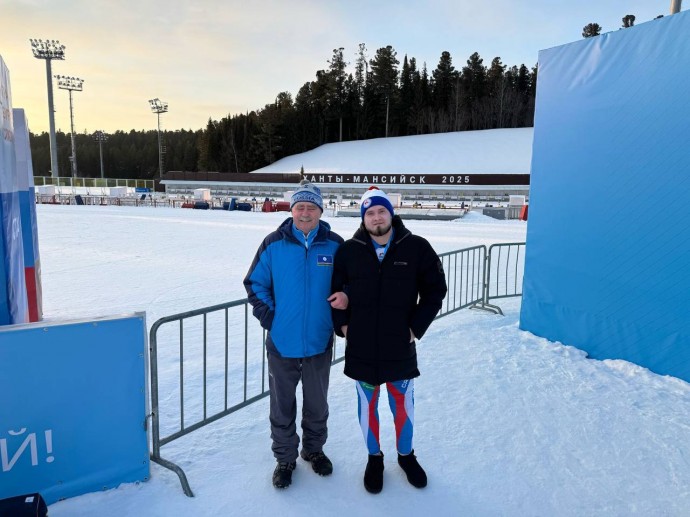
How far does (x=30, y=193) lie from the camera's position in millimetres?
5391

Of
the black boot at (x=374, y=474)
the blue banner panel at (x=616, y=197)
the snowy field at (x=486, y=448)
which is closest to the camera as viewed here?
the snowy field at (x=486, y=448)

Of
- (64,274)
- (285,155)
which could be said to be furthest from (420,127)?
(64,274)

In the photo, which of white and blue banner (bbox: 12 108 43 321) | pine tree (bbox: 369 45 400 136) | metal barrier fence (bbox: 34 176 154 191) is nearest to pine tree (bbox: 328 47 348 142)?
pine tree (bbox: 369 45 400 136)

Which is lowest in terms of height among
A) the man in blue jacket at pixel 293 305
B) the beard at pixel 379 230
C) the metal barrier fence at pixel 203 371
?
the metal barrier fence at pixel 203 371

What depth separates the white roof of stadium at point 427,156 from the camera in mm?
49125

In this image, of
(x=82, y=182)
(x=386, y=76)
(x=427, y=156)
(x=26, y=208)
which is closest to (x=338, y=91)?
(x=386, y=76)

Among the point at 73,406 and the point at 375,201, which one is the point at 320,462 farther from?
the point at 375,201

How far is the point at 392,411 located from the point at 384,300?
0.73 metres

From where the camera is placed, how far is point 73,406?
2.51 m

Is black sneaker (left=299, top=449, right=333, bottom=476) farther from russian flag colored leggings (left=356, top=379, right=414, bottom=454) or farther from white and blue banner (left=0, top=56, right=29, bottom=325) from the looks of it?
A: white and blue banner (left=0, top=56, right=29, bottom=325)

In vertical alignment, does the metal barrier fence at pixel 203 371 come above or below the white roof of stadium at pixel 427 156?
below

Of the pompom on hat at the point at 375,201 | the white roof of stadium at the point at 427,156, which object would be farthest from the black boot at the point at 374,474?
the white roof of stadium at the point at 427,156

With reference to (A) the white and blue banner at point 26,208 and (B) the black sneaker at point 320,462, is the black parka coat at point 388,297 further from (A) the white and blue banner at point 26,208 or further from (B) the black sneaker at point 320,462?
(A) the white and blue banner at point 26,208

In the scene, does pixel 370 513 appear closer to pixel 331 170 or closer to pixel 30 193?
pixel 30 193
